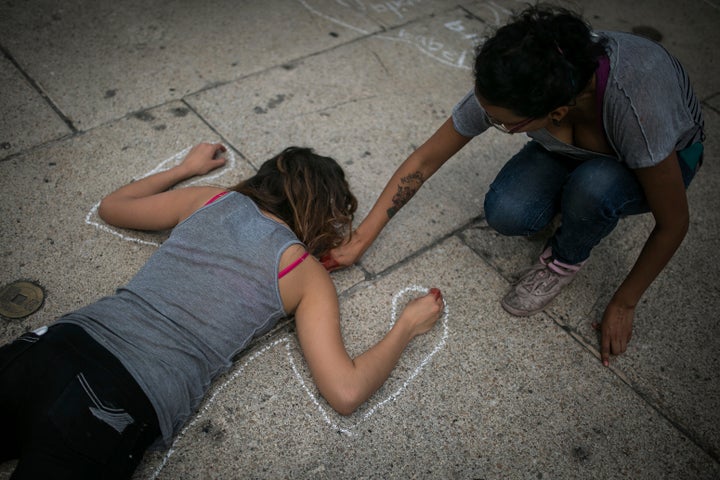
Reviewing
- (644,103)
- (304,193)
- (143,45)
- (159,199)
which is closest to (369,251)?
(304,193)

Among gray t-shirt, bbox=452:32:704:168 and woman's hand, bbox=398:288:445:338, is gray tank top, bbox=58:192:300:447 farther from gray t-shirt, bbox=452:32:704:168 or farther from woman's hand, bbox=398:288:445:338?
gray t-shirt, bbox=452:32:704:168

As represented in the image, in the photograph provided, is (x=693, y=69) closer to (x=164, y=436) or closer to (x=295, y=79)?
(x=295, y=79)

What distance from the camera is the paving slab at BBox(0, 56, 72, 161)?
2494 millimetres

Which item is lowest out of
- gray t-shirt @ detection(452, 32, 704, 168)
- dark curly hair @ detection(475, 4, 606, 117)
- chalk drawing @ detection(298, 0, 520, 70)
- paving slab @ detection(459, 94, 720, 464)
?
paving slab @ detection(459, 94, 720, 464)

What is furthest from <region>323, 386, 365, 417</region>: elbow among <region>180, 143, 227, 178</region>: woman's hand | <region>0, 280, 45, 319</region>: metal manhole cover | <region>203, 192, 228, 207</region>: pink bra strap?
<region>180, 143, 227, 178</region>: woman's hand

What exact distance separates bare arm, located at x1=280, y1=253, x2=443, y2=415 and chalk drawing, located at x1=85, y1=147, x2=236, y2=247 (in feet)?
2.55

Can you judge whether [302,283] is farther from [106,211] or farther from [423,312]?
[106,211]

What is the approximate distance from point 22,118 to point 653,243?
276 centimetres

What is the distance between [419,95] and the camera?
3.12 m

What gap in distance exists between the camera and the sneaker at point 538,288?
2135 mm

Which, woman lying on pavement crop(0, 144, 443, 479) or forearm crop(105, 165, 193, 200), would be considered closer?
woman lying on pavement crop(0, 144, 443, 479)

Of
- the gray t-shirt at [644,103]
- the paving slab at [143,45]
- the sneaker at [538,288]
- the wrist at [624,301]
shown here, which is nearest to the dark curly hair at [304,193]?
the sneaker at [538,288]

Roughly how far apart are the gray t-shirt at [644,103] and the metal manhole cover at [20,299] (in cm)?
202

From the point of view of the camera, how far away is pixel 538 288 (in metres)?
2.14
